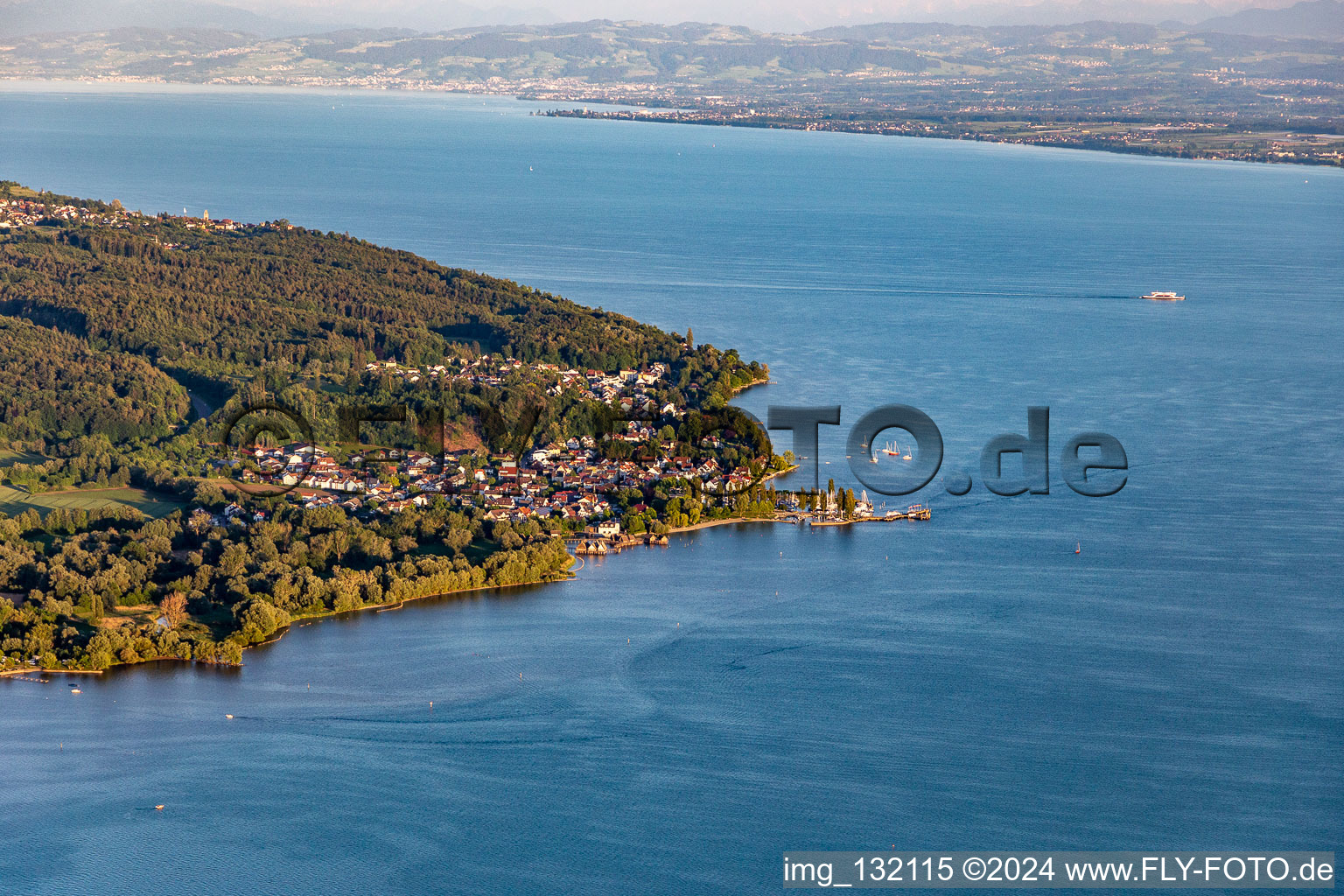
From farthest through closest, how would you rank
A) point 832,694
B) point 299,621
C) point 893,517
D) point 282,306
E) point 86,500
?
point 282,306 < point 86,500 < point 893,517 < point 299,621 < point 832,694

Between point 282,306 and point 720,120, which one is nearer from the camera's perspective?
point 282,306

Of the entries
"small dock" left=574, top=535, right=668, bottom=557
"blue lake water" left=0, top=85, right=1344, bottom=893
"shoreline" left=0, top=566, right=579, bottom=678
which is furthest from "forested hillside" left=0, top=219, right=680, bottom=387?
"shoreline" left=0, top=566, right=579, bottom=678

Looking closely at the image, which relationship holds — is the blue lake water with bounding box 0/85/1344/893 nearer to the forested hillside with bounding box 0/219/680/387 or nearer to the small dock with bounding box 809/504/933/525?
the small dock with bounding box 809/504/933/525

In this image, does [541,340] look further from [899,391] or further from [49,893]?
[49,893]

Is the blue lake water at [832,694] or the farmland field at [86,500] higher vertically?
the farmland field at [86,500]

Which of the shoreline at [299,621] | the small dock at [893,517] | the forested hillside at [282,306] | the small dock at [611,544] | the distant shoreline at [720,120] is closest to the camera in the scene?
the shoreline at [299,621]

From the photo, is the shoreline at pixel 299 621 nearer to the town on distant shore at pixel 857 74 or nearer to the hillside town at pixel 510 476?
the hillside town at pixel 510 476

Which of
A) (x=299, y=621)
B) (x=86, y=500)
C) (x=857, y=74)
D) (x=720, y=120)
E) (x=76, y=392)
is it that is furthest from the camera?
(x=857, y=74)

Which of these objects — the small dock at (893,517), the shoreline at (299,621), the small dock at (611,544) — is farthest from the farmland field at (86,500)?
the small dock at (893,517)

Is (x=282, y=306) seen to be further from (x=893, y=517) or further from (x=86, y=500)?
(x=893, y=517)

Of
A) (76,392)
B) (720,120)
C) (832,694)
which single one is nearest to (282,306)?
(76,392)

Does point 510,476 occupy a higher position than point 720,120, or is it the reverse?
point 720,120
